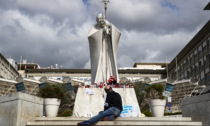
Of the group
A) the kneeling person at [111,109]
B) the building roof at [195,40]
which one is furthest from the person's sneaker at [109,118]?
the building roof at [195,40]

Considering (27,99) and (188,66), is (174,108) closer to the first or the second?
(188,66)

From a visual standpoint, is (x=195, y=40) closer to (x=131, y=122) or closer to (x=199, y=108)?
(x=199, y=108)

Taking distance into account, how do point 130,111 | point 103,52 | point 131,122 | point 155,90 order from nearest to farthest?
point 131,122, point 130,111, point 103,52, point 155,90

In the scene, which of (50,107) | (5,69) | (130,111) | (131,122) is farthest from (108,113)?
(5,69)

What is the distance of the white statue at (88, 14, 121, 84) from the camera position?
58.4ft

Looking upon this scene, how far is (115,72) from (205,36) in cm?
3317

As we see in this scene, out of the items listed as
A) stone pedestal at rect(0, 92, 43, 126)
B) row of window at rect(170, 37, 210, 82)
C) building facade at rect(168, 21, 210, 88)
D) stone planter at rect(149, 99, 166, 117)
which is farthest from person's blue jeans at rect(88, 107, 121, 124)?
row of window at rect(170, 37, 210, 82)

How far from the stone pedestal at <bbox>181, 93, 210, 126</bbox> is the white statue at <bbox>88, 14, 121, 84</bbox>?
28.2ft

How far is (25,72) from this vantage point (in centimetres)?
8512

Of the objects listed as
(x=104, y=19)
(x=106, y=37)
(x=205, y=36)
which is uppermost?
(x=205, y=36)

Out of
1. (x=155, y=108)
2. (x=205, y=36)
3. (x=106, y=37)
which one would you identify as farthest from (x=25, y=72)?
(x=155, y=108)

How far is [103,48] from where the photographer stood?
1817 cm

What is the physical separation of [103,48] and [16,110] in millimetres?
10667

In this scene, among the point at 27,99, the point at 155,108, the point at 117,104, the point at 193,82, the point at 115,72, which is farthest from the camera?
the point at 193,82
